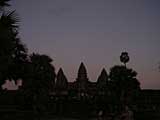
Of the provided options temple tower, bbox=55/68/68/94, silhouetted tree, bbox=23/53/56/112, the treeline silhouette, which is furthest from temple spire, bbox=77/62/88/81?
silhouetted tree, bbox=23/53/56/112

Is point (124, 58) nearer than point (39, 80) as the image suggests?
No

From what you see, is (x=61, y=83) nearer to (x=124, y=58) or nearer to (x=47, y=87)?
(x=124, y=58)

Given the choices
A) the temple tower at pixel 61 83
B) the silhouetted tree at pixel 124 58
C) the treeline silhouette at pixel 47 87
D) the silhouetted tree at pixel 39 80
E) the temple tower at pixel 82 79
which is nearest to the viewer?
the treeline silhouette at pixel 47 87

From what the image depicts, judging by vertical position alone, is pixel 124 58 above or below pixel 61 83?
above

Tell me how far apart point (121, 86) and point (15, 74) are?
67.6 ft

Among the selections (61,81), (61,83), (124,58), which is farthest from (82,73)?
(124,58)

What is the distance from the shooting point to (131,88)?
42281 mm

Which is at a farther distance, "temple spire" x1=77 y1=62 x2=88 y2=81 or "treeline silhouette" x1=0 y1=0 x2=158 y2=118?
"temple spire" x1=77 y1=62 x2=88 y2=81

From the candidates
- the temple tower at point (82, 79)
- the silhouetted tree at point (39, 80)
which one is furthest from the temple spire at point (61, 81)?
the silhouetted tree at point (39, 80)

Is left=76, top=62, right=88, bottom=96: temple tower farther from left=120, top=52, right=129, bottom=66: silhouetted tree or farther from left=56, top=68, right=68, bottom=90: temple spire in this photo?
left=120, top=52, right=129, bottom=66: silhouetted tree

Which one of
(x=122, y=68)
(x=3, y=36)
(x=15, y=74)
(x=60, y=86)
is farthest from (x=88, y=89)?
(x=3, y=36)

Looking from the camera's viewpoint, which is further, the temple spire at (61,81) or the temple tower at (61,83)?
the temple spire at (61,81)

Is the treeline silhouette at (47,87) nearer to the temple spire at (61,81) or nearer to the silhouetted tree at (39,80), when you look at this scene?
the silhouetted tree at (39,80)

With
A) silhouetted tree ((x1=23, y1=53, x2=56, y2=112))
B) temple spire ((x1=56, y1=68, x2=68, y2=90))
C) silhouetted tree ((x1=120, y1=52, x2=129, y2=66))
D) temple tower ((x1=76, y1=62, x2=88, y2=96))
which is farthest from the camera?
temple tower ((x1=76, y1=62, x2=88, y2=96))
